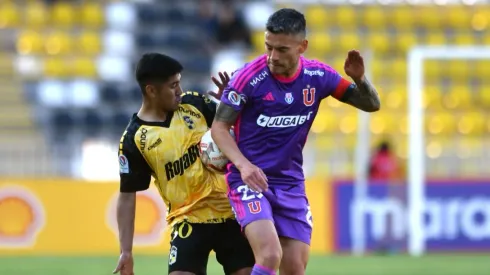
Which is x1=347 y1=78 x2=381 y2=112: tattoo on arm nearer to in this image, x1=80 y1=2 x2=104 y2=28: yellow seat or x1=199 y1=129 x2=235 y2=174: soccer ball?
x1=199 y1=129 x2=235 y2=174: soccer ball

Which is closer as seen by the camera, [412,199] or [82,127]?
[412,199]

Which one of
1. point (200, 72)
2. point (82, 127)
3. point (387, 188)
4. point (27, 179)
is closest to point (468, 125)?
point (387, 188)

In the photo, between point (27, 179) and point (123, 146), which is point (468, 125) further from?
point (123, 146)

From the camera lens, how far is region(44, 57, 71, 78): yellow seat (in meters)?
20.9

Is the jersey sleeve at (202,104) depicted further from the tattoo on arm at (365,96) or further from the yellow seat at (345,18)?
the yellow seat at (345,18)

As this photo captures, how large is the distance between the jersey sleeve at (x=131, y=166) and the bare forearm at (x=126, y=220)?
6 centimetres

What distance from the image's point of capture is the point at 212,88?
2023 centimetres

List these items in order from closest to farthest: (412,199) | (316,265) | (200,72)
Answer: (316,265), (412,199), (200,72)

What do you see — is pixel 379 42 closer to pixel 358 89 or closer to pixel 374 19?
pixel 374 19

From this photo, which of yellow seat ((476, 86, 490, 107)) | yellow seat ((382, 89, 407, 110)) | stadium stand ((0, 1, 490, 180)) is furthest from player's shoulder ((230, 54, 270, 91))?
yellow seat ((476, 86, 490, 107))

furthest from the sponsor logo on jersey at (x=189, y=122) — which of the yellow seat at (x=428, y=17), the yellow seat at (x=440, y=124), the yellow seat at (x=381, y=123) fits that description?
the yellow seat at (x=428, y=17)

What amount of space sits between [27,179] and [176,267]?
10.5 metres

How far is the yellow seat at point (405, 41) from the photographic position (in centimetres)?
2267

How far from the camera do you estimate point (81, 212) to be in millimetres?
17062
